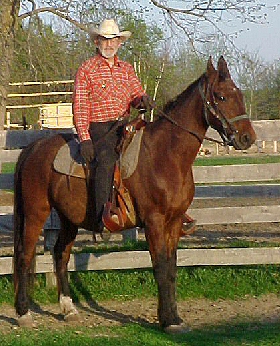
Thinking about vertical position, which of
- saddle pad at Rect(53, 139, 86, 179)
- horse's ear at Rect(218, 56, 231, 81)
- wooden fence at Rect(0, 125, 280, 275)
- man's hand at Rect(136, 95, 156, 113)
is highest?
horse's ear at Rect(218, 56, 231, 81)

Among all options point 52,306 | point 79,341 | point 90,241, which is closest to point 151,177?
point 79,341

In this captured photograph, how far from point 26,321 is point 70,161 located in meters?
1.55

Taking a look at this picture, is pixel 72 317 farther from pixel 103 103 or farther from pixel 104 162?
pixel 103 103

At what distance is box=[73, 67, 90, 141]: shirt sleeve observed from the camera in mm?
6027

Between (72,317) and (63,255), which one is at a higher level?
(63,255)

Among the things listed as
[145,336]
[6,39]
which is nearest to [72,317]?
[145,336]

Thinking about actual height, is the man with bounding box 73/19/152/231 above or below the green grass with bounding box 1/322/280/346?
above

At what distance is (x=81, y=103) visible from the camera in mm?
6109

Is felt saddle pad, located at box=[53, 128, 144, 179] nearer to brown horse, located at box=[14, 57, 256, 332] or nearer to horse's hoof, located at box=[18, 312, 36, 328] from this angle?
brown horse, located at box=[14, 57, 256, 332]

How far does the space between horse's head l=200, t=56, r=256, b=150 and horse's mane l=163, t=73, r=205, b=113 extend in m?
0.14

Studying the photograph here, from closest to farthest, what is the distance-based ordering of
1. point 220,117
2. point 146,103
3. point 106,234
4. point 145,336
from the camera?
point 145,336 < point 220,117 < point 146,103 < point 106,234

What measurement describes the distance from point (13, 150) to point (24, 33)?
5.22 metres

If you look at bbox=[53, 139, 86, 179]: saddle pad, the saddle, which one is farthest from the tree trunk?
the saddle

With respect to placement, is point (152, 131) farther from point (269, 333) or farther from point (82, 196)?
point (269, 333)
